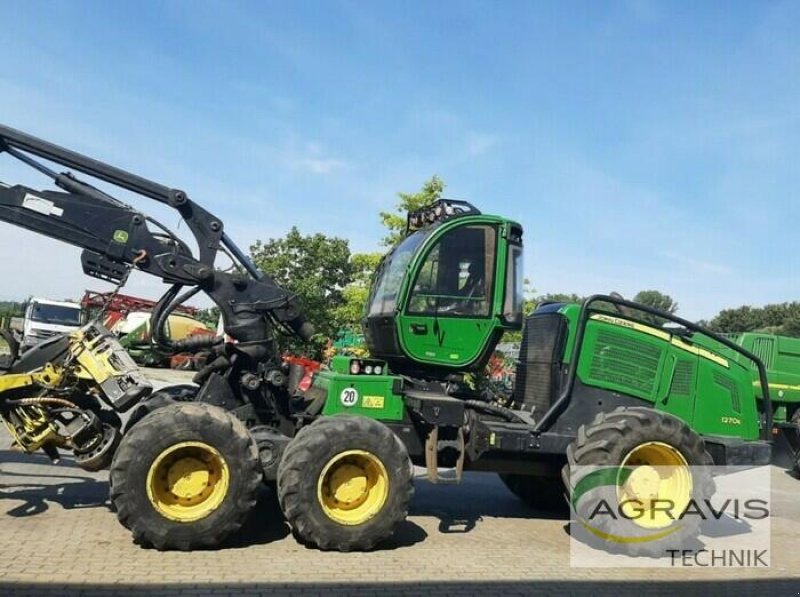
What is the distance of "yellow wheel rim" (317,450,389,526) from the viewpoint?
6523mm

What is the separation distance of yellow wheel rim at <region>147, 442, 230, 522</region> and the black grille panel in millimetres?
3419

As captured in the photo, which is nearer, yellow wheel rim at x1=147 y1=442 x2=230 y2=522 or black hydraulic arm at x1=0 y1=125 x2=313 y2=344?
yellow wheel rim at x1=147 y1=442 x2=230 y2=522

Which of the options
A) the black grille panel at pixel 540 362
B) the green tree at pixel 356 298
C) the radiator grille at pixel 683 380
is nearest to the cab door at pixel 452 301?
the black grille panel at pixel 540 362

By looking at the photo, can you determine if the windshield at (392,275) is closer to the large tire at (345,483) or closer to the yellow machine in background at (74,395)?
the large tire at (345,483)

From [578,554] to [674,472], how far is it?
4.13ft

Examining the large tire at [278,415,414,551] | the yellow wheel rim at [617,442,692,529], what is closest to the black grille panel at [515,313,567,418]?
the yellow wheel rim at [617,442,692,529]

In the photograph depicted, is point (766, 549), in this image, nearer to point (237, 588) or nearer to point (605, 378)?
point (605, 378)

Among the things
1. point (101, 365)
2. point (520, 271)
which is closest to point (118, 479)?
point (101, 365)

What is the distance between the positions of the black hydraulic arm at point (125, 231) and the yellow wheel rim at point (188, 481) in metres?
1.36

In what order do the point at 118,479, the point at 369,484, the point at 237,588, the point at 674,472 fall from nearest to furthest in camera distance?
the point at 237,588
the point at 118,479
the point at 369,484
the point at 674,472

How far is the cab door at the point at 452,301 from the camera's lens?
298 inches

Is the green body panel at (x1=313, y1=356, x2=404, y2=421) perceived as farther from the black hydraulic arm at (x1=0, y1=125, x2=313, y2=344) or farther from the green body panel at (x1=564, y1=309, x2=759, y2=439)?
the green body panel at (x1=564, y1=309, x2=759, y2=439)

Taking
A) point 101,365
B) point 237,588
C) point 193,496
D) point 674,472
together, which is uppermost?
point 101,365

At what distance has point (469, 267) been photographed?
25.3ft
